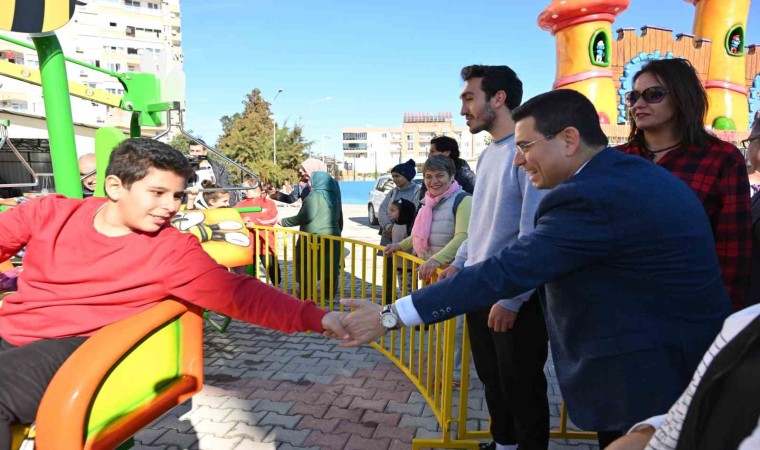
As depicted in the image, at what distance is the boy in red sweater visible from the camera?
1.89 metres

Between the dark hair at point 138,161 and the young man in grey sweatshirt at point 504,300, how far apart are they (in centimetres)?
129

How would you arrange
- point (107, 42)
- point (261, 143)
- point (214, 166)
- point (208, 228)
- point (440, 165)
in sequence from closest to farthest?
point (440, 165), point (208, 228), point (214, 166), point (261, 143), point (107, 42)

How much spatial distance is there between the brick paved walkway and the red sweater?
1.37 m

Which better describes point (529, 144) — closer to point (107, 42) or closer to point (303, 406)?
point (303, 406)

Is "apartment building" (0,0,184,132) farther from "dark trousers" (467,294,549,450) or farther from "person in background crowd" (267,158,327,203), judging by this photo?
"dark trousers" (467,294,549,450)

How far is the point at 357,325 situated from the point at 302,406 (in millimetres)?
1785

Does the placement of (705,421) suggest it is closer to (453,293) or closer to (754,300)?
(453,293)

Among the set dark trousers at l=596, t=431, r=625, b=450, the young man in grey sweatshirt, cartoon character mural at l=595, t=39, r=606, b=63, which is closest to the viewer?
dark trousers at l=596, t=431, r=625, b=450

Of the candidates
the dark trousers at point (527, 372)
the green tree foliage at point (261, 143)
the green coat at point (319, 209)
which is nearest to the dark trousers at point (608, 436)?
the dark trousers at point (527, 372)

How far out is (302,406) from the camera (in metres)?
3.48

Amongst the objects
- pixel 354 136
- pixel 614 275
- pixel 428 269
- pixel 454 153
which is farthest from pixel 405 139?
pixel 614 275

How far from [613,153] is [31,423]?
2102mm

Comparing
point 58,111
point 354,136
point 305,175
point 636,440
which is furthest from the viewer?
point 354,136

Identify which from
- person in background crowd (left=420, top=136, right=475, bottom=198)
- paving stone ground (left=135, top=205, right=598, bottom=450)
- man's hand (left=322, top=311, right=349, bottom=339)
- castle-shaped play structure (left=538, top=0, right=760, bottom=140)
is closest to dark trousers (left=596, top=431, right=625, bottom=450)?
man's hand (left=322, top=311, right=349, bottom=339)
